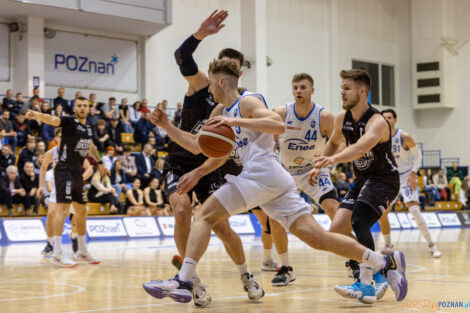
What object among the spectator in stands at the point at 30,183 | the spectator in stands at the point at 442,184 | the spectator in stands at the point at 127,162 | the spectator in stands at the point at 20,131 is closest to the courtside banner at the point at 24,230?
the spectator in stands at the point at 30,183

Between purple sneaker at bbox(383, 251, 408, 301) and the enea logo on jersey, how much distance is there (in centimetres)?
249

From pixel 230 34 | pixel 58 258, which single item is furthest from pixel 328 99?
pixel 58 258

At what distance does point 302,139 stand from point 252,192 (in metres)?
2.87

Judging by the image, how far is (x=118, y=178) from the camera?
19.4m

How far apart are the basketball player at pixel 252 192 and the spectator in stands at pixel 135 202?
12940 millimetres

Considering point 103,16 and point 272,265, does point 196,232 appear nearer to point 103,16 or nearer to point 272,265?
point 272,265

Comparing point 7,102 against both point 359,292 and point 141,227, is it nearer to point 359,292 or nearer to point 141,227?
point 141,227

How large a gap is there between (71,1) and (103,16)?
4.72 ft

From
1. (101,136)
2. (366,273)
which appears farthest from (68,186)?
(101,136)

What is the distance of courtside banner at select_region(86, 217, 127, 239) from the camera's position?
53.0ft

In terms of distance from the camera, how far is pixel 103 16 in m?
22.9

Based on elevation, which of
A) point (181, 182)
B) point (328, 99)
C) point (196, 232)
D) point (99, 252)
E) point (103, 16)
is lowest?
point (99, 252)

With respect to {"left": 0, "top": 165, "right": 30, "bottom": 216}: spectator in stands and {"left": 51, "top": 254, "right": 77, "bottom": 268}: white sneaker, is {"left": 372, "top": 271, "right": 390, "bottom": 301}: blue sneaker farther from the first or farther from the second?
{"left": 0, "top": 165, "right": 30, "bottom": 216}: spectator in stands

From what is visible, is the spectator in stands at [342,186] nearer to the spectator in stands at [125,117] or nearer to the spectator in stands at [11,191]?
the spectator in stands at [125,117]
